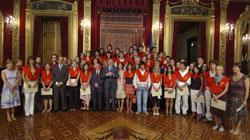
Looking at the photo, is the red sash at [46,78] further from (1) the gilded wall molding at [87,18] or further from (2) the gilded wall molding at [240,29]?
(2) the gilded wall molding at [240,29]

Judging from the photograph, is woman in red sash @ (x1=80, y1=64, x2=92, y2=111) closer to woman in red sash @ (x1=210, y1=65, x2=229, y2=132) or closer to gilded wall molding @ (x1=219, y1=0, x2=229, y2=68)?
woman in red sash @ (x1=210, y1=65, x2=229, y2=132)

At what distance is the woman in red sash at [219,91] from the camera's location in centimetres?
343

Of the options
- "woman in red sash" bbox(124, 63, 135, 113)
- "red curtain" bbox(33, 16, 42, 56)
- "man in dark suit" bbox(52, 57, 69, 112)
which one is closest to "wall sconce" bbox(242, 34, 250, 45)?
"woman in red sash" bbox(124, 63, 135, 113)

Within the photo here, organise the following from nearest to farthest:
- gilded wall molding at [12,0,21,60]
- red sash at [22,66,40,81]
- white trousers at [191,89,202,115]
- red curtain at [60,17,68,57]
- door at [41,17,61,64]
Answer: white trousers at [191,89,202,115], red sash at [22,66,40,81], gilded wall molding at [12,0,21,60], red curtain at [60,17,68,57], door at [41,17,61,64]

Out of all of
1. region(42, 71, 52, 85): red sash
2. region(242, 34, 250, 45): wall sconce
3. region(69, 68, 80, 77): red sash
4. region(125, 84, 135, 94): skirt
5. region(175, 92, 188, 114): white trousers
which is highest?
region(242, 34, 250, 45): wall sconce

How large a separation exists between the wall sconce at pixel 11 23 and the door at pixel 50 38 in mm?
1349

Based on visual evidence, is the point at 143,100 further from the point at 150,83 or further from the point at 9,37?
the point at 9,37

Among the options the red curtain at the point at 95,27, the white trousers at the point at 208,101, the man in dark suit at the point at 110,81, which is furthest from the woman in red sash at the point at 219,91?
the red curtain at the point at 95,27

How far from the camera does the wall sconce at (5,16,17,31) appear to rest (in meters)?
7.04

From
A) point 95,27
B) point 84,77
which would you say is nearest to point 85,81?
point 84,77

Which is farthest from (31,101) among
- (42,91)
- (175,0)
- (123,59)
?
(175,0)

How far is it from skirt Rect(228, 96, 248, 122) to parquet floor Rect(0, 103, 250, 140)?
40cm

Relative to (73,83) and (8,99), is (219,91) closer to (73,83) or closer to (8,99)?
Result: (73,83)

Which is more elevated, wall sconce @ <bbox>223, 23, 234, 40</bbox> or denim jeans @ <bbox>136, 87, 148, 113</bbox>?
wall sconce @ <bbox>223, 23, 234, 40</bbox>
